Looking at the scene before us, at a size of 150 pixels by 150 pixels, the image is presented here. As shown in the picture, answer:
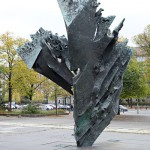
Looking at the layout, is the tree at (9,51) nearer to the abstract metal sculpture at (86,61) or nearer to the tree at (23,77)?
the tree at (23,77)

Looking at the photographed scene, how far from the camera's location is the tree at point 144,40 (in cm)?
3759

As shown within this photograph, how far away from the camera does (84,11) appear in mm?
11977

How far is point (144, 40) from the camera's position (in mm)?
37906

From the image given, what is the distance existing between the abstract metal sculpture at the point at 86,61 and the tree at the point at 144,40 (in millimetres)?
24920

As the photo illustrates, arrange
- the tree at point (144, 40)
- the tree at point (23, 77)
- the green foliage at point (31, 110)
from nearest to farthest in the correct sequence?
1. the tree at point (144, 40)
2. the green foliage at point (31, 110)
3. the tree at point (23, 77)

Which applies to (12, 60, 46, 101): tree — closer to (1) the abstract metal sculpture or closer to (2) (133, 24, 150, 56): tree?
(2) (133, 24, 150, 56): tree

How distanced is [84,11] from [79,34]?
77 centimetres

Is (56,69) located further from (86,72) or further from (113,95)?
(113,95)

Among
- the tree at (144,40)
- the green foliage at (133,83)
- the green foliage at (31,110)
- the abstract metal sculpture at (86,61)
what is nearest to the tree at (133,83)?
the green foliage at (133,83)

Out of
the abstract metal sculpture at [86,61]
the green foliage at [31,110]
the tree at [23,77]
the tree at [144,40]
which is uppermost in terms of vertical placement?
the tree at [144,40]

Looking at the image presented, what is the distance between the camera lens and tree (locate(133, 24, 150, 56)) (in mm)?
37594

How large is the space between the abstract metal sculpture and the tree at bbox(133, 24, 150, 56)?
24.9 meters

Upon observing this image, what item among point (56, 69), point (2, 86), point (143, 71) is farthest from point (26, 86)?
point (56, 69)

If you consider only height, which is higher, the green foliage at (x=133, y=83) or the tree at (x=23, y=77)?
the tree at (x=23, y=77)
